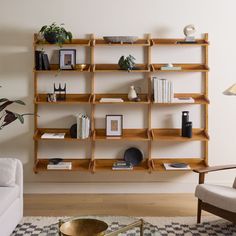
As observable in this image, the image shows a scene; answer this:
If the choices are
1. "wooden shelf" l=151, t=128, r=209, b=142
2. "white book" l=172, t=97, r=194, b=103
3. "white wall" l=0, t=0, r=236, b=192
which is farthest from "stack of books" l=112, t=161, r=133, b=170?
"white wall" l=0, t=0, r=236, b=192

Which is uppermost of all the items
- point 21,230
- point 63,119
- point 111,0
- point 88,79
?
point 111,0

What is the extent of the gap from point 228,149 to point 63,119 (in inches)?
71.9

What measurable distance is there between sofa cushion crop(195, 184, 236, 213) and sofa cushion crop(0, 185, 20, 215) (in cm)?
157

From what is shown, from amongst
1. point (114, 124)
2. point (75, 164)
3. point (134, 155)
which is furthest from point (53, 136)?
point (134, 155)

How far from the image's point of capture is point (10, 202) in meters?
4.31

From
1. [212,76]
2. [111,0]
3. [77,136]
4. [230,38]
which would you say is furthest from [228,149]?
[111,0]

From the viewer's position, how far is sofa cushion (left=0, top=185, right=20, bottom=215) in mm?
4109

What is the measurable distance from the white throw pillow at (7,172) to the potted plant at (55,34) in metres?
1.45

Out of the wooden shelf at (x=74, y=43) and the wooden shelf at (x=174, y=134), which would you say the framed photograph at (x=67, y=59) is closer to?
the wooden shelf at (x=74, y=43)

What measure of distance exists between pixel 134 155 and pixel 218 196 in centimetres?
151

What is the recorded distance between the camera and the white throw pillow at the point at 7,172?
449cm

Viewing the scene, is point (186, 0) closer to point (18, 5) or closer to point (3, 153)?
point (18, 5)

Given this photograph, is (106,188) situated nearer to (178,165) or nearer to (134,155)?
(134,155)

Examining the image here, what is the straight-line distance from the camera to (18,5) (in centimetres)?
562
